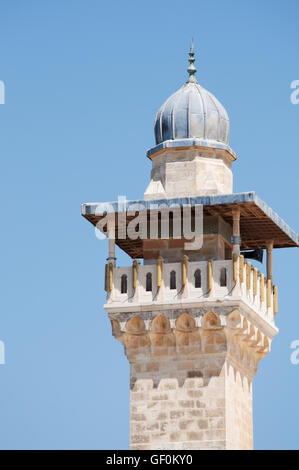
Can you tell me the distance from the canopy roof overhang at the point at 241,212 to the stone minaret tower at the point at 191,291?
3 centimetres

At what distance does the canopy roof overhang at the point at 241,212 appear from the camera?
50.0 m

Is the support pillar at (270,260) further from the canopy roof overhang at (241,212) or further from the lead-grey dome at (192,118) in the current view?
the lead-grey dome at (192,118)

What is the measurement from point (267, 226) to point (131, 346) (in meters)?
4.74

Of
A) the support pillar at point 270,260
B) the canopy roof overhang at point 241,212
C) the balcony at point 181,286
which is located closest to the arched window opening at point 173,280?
the balcony at point 181,286

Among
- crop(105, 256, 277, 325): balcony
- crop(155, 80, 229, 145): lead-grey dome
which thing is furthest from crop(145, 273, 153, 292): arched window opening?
crop(155, 80, 229, 145): lead-grey dome

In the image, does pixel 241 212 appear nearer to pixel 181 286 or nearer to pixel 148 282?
pixel 181 286

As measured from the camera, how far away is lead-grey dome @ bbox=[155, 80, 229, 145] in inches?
2037

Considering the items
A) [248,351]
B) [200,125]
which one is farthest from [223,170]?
[248,351]

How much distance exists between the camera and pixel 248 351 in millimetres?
51938

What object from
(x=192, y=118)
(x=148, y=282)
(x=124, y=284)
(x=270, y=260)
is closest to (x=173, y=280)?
(x=148, y=282)

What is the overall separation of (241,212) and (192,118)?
2.89 meters

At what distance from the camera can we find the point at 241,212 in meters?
50.7

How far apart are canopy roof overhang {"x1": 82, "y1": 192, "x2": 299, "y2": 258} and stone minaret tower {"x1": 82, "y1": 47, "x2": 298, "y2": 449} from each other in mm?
26

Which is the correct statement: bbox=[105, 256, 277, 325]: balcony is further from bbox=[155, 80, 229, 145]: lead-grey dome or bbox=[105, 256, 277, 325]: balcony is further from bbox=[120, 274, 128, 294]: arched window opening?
bbox=[155, 80, 229, 145]: lead-grey dome
